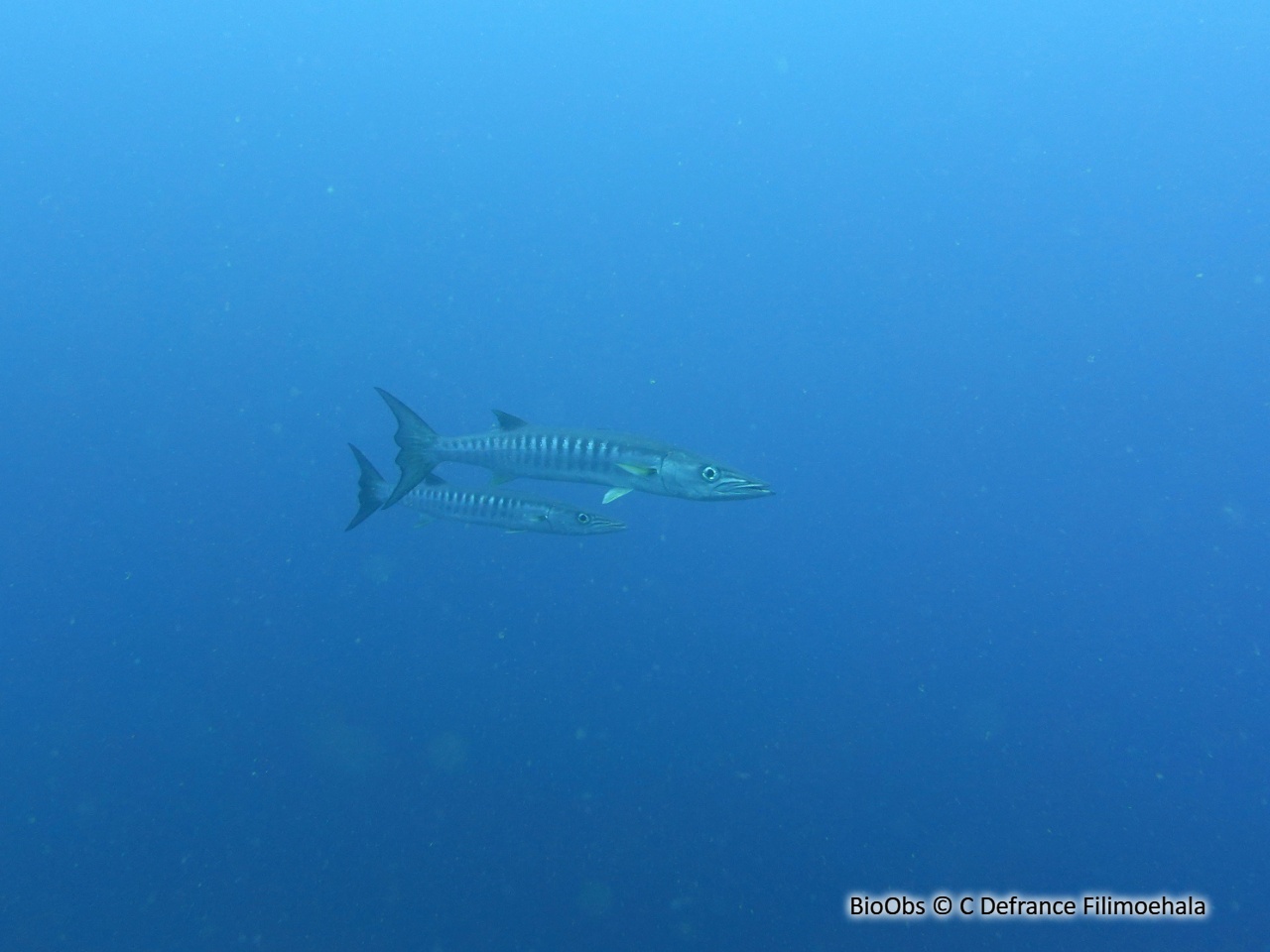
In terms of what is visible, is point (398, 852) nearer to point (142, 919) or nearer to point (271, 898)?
point (271, 898)

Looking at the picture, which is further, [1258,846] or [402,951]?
[1258,846]

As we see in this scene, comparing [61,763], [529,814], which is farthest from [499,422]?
[61,763]

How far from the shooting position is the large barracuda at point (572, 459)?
21.3 ft

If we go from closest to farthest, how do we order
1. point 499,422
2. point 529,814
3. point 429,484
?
point 499,422 < point 429,484 < point 529,814

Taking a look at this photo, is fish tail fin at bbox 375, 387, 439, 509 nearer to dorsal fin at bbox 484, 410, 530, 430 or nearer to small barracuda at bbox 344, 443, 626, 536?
dorsal fin at bbox 484, 410, 530, 430

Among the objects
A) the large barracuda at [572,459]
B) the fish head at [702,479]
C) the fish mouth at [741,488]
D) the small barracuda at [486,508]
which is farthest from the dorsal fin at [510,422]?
the fish mouth at [741,488]

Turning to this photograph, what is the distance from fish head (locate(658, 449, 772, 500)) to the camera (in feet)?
20.8

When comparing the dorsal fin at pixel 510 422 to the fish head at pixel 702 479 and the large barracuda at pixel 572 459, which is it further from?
the fish head at pixel 702 479

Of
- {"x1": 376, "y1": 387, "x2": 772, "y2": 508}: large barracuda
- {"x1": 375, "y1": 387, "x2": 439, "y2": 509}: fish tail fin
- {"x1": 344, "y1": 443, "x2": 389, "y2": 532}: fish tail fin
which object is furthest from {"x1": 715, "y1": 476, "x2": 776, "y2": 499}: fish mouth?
{"x1": 344, "y1": 443, "x2": 389, "y2": 532}: fish tail fin

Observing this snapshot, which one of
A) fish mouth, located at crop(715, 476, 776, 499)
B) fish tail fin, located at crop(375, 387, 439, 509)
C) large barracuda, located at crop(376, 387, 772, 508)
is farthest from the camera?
fish tail fin, located at crop(375, 387, 439, 509)

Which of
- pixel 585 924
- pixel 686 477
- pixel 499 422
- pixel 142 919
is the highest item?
pixel 499 422

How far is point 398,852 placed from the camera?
1045 cm

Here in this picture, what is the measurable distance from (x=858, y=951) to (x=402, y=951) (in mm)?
6293

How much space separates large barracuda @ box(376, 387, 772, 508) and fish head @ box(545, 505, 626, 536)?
59.1 inches
